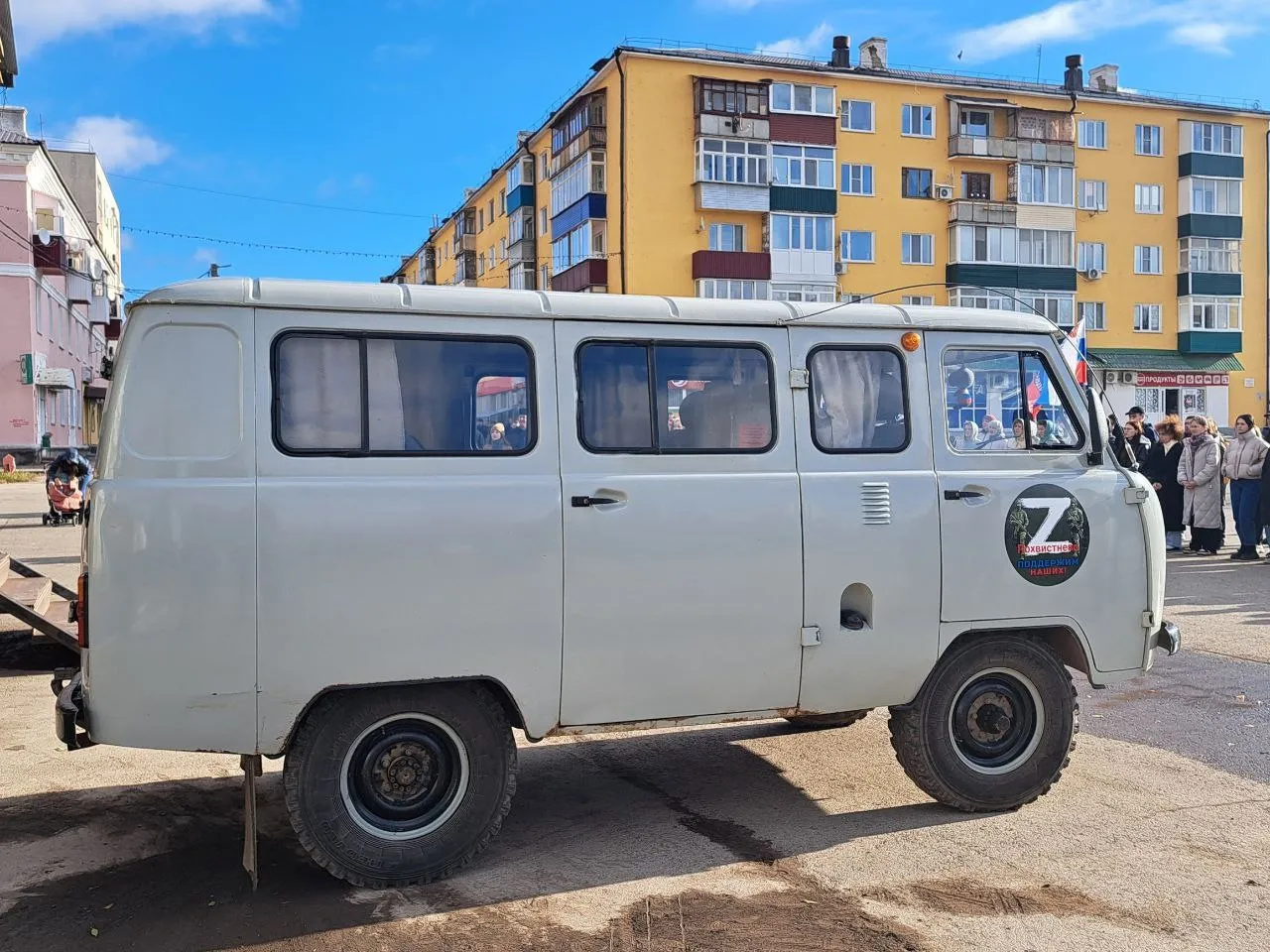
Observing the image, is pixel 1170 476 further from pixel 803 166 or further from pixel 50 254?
pixel 50 254

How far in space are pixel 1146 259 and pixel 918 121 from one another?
13.8m

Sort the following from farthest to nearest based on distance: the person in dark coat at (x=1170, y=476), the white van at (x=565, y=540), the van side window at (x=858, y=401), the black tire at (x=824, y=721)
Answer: the person in dark coat at (x=1170, y=476) → the black tire at (x=824, y=721) → the van side window at (x=858, y=401) → the white van at (x=565, y=540)

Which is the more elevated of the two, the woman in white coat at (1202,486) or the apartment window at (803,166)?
the apartment window at (803,166)

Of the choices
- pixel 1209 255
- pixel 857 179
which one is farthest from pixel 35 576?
pixel 1209 255

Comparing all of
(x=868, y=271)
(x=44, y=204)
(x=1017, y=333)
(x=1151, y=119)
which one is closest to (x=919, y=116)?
(x=868, y=271)

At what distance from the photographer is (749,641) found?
16.6 ft

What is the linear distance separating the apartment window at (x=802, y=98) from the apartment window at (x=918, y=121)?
4098 millimetres

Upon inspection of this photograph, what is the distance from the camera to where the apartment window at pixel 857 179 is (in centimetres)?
4862

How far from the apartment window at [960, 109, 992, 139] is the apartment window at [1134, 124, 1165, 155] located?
8578 mm

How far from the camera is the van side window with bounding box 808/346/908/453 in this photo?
17.4ft

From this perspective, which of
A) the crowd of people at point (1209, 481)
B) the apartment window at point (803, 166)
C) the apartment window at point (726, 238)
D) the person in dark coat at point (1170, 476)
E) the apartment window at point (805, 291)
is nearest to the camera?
the crowd of people at point (1209, 481)

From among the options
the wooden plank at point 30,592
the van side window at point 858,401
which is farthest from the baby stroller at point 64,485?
the van side window at point 858,401

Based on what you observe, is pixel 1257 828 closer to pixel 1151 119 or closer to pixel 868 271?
pixel 868 271

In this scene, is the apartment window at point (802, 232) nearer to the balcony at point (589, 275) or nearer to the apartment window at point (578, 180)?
the balcony at point (589, 275)
